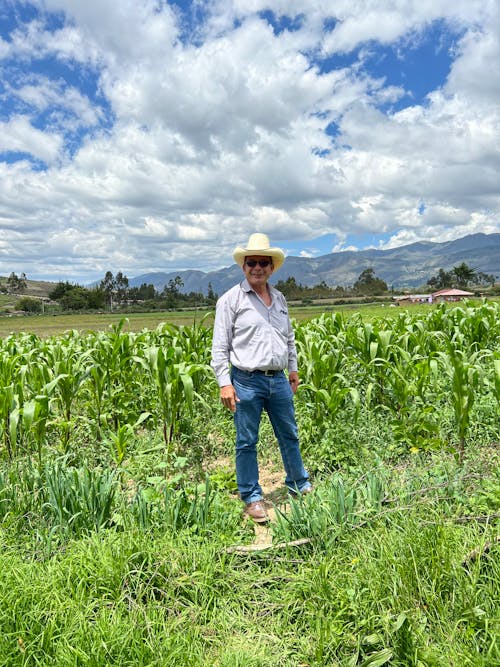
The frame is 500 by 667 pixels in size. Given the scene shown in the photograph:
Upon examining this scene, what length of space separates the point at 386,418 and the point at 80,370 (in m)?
3.52

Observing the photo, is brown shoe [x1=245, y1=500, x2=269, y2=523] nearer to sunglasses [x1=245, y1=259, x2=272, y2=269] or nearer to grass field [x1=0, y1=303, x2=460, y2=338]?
sunglasses [x1=245, y1=259, x2=272, y2=269]

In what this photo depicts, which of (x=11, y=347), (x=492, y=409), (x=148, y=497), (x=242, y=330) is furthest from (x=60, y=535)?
(x=11, y=347)

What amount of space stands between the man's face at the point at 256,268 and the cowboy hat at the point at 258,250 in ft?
0.12

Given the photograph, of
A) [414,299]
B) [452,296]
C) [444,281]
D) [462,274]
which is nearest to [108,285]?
[414,299]

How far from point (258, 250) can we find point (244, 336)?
2.11ft

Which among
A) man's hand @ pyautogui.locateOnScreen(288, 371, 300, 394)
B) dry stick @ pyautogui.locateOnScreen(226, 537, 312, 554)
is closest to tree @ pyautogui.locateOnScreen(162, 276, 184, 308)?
man's hand @ pyautogui.locateOnScreen(288, 371, 300, 394)

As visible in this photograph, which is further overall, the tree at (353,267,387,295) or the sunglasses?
the tree at (353,267,387,295)

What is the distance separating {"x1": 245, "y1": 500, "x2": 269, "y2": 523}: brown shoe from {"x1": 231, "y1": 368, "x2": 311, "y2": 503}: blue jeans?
37 millimetres

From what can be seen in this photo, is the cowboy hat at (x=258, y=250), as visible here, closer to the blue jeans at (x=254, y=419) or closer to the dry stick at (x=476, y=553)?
the blue jeans at (x=254, y=419)

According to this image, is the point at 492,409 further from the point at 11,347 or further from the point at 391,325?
the point at 11,347

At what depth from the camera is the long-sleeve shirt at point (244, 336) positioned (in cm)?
313

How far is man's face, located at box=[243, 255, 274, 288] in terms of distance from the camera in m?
3.16

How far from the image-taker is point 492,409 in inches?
182

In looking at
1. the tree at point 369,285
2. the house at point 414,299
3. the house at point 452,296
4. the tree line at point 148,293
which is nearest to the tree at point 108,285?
the tree line at point 148,293
